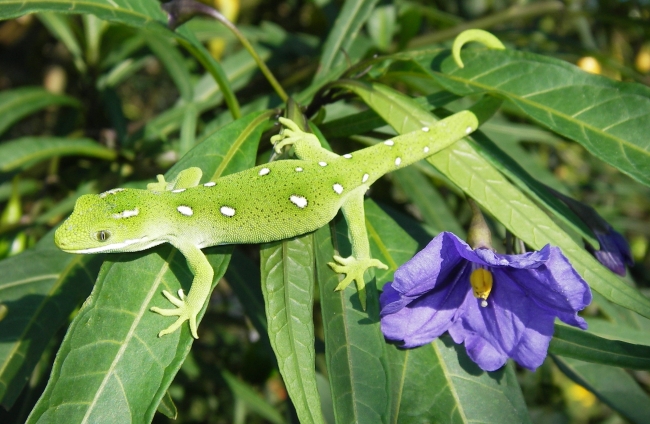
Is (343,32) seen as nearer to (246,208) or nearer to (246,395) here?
(246,208)

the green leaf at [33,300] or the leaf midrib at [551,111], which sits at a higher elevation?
the leaf midrib at [551,111]

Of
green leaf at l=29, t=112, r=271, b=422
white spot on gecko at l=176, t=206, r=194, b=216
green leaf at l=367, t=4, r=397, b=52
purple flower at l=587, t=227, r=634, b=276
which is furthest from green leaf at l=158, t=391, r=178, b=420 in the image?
green leaf at l=367, t=4, r=397, b=52

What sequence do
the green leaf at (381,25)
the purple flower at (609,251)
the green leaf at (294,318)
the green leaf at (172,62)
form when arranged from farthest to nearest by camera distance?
the green leaf at (381,25)
the green leaf at (172,62)
the purple flower at (609,251)
the green leaf at (294,318)

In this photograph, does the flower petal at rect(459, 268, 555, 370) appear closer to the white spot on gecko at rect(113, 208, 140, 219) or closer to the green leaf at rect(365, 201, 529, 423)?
the green leaf at rect(365, 201, 529, 423)

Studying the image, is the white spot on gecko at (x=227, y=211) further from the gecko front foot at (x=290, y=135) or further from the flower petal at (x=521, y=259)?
the flower petal at (x=521, y=259)

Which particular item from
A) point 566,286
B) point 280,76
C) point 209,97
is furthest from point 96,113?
point 566,286

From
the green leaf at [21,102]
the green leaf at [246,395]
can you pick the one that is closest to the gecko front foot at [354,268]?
the green leaf at [246,395]

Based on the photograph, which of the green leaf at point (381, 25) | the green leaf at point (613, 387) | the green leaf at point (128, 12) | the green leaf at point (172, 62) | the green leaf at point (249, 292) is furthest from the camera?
the green leaf at point (381, 25)
